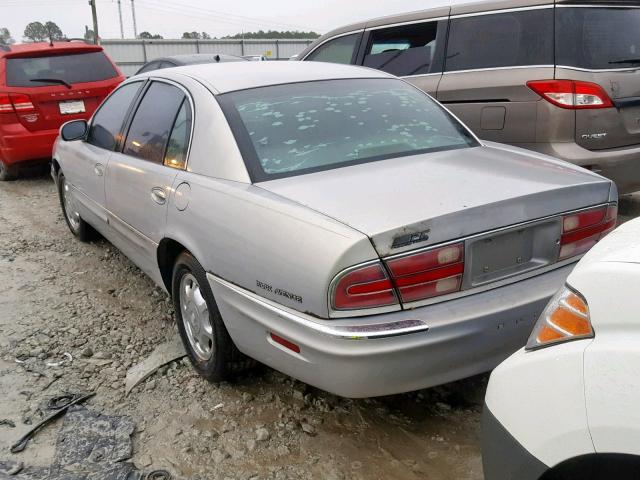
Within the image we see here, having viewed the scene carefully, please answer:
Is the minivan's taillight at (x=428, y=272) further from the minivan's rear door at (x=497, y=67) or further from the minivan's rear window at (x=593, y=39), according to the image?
the minivan's rear window at (x=593, y=39)

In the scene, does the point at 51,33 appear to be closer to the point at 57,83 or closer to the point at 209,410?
the point at 57,83

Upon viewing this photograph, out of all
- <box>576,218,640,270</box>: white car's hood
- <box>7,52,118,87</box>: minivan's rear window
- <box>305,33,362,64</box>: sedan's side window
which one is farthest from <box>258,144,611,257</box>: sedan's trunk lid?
<box>7,52,118,87</box>: minivan's rear window

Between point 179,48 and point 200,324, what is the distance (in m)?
30.3

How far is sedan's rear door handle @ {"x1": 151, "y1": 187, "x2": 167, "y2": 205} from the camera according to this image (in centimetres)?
306

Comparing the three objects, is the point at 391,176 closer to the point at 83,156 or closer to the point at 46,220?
the point at 83,156

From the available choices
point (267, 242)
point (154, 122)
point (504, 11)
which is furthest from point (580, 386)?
point (504, 11)

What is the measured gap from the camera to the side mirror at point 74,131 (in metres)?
4.51

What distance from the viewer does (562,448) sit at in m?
1.38

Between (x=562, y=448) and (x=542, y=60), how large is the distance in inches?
150

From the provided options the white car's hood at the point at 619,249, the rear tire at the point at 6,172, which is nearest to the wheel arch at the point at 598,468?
the white car's hood at the point at 619,249

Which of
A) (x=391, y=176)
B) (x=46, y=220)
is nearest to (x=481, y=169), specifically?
(x=391, y=176)

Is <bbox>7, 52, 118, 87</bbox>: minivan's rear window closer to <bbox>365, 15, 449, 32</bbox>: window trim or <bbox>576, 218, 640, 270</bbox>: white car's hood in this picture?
<bbox>365, 15, 449, 32</bbox>: window trim

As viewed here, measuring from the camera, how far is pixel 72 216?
5.34m

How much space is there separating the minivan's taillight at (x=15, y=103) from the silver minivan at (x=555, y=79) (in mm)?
4989
